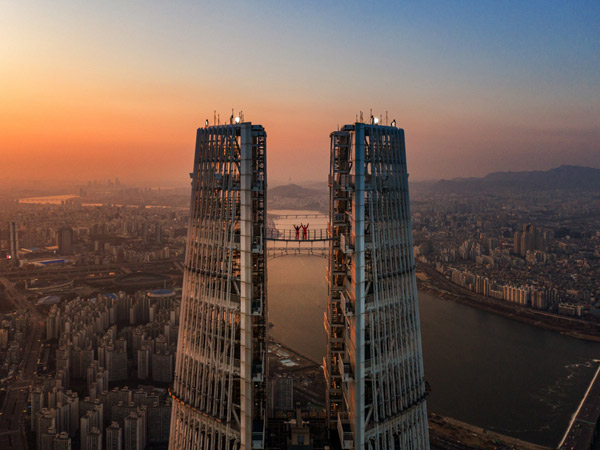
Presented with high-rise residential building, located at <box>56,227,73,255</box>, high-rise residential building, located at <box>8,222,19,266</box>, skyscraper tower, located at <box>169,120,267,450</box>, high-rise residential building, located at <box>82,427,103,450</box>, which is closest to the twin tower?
skyscraper tower, located at <box>169,120,267,450</box>

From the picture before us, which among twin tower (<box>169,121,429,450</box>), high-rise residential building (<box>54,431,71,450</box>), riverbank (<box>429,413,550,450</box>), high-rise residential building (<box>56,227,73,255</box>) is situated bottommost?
riverbank (<box>429,413,550,450</box>)

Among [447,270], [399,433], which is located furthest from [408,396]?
[447,270]

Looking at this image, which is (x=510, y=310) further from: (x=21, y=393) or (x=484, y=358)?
(x=21, y=393)

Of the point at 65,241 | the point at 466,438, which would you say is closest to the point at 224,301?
the point at 466,438

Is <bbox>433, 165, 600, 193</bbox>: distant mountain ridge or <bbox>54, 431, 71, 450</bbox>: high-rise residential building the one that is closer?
<bbox>54, 431, 71, 450</bbox>: high-rise residential building

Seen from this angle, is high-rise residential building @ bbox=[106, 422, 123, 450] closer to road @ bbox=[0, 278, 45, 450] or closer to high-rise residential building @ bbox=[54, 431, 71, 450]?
high-rise residential building @ bbox=[54, 431, 71, 450]

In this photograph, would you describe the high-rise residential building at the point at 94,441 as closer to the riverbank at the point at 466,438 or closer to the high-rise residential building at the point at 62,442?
the high-rise residential building at the point at 62,442
